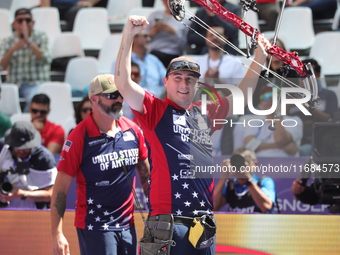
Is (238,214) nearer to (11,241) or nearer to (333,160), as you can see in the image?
(333,160)

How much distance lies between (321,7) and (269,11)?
2.63ft

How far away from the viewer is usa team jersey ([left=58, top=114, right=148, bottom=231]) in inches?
171

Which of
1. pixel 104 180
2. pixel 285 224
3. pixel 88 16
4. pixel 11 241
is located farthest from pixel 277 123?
pixel 88 16

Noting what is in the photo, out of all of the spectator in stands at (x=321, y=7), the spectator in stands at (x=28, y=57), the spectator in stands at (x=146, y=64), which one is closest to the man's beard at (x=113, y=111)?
the spectator in stands at (x=146, y=64)

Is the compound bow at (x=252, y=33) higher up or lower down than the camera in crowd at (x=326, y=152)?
higher up

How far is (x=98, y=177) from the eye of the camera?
4.37m

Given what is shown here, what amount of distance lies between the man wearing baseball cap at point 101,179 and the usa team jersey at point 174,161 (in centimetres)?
48

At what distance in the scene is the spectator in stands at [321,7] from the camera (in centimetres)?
923

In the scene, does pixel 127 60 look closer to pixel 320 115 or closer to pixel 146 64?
pixel 320 115

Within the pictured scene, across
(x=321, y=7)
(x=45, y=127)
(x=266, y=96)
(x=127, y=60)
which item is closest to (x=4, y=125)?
(x=45, y=127)

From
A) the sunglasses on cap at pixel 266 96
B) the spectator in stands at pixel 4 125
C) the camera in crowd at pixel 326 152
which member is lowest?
the spectator in stands at pixel 4 125
